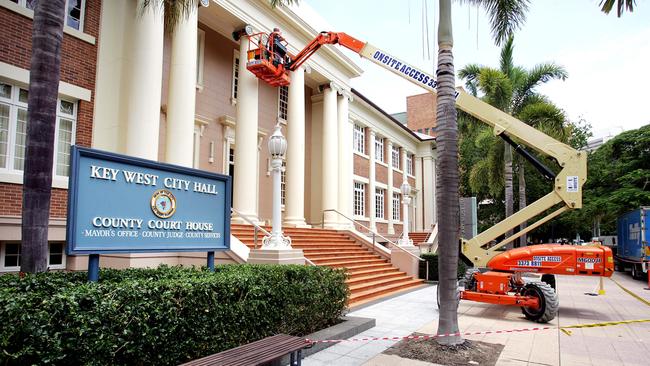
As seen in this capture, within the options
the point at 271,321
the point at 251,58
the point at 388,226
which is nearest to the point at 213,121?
the point at 251,58

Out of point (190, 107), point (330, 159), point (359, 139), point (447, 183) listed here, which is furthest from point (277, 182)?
point (359, 139)

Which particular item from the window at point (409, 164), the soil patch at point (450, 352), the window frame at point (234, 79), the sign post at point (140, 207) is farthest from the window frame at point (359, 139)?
the sign post at point (140, 207)

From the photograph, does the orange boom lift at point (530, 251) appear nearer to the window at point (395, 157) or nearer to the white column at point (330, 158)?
the white column at point (330, 158)

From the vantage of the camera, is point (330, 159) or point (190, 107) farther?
point (330, 159)

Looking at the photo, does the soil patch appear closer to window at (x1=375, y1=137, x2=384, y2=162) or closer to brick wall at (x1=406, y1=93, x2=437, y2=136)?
window at (x1=375, y1=137, x2=384, y2=162)

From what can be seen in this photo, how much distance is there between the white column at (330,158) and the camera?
18.7 metres

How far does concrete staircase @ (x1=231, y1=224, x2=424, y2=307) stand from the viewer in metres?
12.1

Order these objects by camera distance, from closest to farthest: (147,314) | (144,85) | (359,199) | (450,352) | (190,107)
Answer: (147,314)
(450,352)
(144,85)
(190,107)
(359,199)

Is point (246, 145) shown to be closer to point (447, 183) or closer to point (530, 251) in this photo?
point (447, 183)

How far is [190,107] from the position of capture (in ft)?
38.1

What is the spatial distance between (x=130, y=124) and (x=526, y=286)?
1014 cm

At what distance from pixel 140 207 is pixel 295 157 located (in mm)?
11231

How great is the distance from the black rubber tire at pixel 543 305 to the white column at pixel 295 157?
29.7 feet

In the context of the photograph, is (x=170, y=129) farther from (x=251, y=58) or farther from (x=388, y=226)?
(x=388, y=226)
